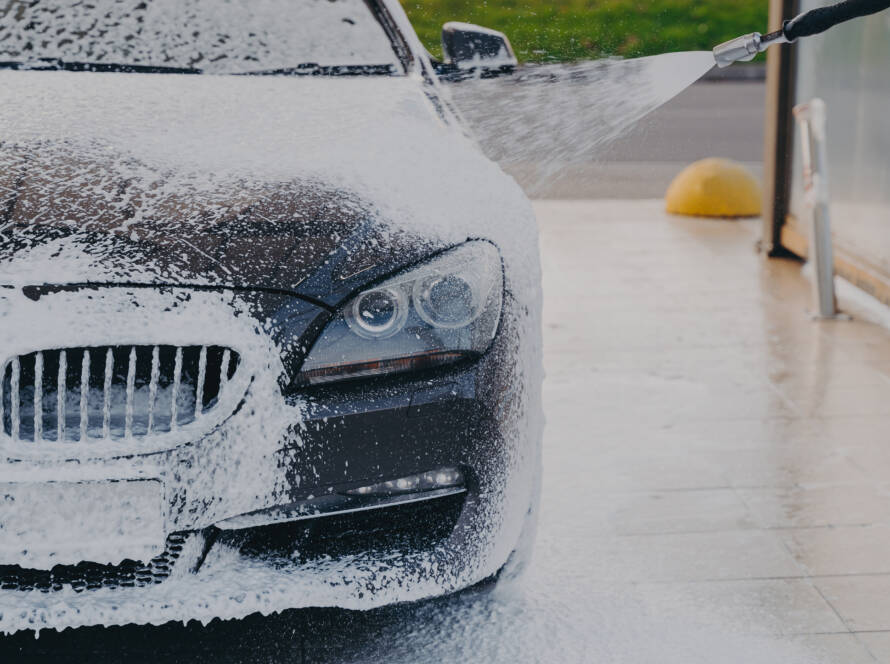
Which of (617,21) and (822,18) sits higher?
(822,18)

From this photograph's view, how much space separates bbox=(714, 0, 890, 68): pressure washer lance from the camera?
103 inches

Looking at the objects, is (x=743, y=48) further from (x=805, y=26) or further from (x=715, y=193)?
(x=715, y=193)

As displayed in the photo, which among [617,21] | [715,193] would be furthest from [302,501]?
[617,21]

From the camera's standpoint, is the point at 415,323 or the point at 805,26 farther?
the point at 805,26

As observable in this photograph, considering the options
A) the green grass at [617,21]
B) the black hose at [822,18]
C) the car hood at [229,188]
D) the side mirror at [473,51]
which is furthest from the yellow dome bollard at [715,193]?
the green grass at [617,21]

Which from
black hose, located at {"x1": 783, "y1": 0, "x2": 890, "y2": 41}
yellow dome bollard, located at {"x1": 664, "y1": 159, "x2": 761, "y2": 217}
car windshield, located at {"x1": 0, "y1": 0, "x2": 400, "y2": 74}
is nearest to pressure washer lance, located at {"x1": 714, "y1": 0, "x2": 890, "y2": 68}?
black hose, located at {"x1": 783, "y1": 0, "x2": 890, "y2": 41}

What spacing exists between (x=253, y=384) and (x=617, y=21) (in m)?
24.0

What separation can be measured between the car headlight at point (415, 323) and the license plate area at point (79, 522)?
14.6 inches

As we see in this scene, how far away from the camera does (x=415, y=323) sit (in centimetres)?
236

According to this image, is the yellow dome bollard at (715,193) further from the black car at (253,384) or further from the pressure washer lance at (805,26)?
the black car at (253,384)

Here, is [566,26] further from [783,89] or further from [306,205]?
[306,205]

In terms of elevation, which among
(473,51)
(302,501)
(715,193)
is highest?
(473,51)

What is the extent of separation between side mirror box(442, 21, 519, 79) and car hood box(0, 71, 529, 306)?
1.76 feet

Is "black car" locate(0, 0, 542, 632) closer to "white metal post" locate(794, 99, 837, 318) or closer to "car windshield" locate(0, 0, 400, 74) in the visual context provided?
"car windshield" locate(0, 0, 400, 74)
